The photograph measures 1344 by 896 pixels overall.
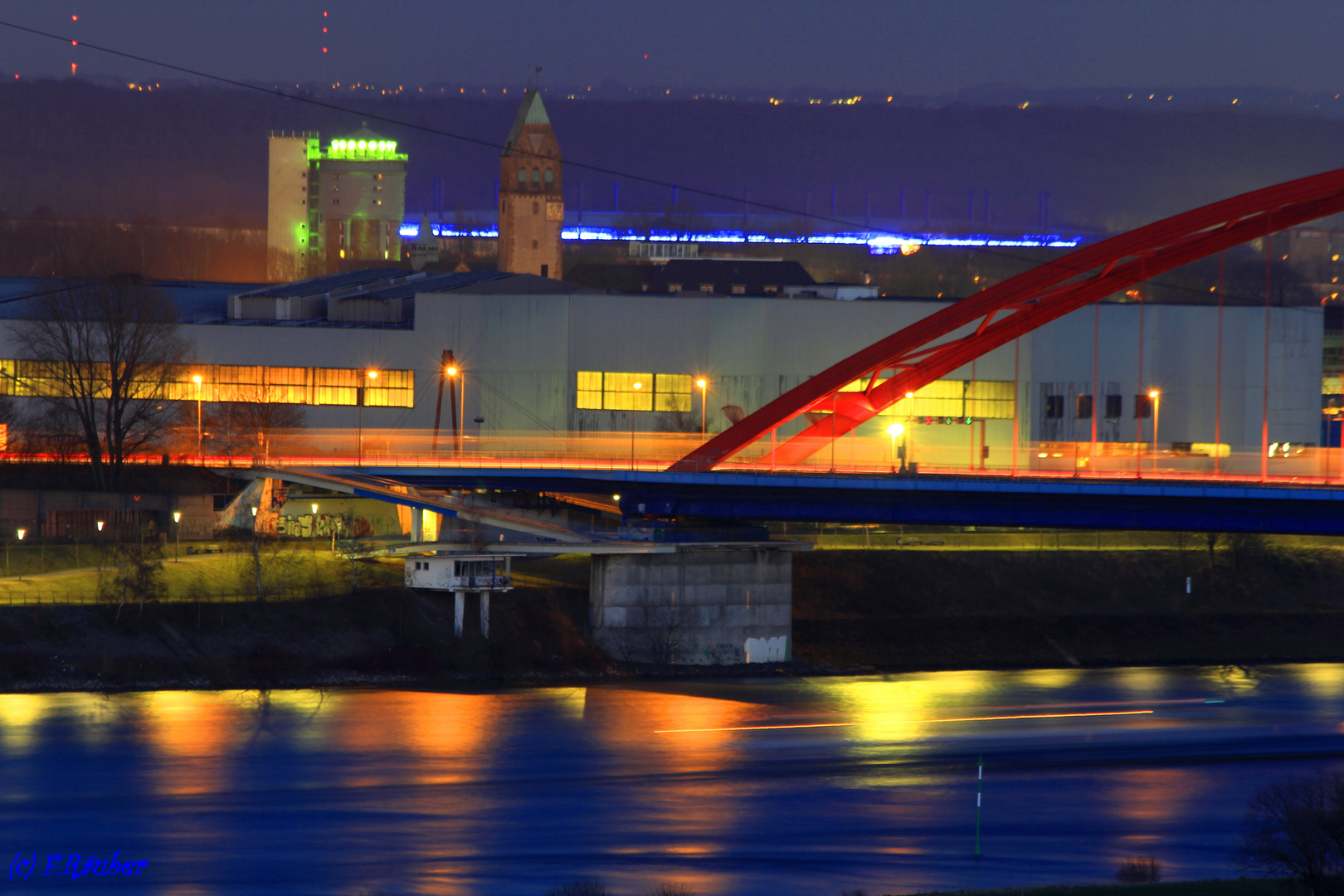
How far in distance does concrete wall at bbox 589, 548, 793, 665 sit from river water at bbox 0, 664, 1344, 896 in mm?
2263

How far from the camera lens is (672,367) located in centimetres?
6047

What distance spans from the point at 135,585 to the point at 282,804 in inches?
508

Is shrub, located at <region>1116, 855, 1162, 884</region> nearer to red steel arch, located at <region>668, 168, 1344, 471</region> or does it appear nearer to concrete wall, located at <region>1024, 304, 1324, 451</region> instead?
red steel arch, located at <region>668, 168, 1344, 471</region>

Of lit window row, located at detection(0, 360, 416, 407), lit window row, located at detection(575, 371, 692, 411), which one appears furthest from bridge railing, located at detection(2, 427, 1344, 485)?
lit window row, located at detection(0, 360, 416, 407)

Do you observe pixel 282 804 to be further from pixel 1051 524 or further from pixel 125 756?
pixel 1051 524

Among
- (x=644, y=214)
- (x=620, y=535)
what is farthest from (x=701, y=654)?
(x=644, y=214)

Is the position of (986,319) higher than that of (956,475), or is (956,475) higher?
(986,319)

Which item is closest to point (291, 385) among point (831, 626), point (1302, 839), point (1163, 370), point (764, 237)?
point (831, 626)

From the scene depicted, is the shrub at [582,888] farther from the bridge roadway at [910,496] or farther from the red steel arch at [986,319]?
the red steel arch at [986,319]

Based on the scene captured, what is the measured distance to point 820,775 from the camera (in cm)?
3441

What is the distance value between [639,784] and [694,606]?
1491 centimetres

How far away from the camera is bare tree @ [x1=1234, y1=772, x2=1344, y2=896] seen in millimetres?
24188

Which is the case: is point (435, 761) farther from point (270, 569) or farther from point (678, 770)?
point (270, 569)

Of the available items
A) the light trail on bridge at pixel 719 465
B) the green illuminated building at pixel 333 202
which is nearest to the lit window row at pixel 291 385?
the light trail on bridge at pixel 719 465
